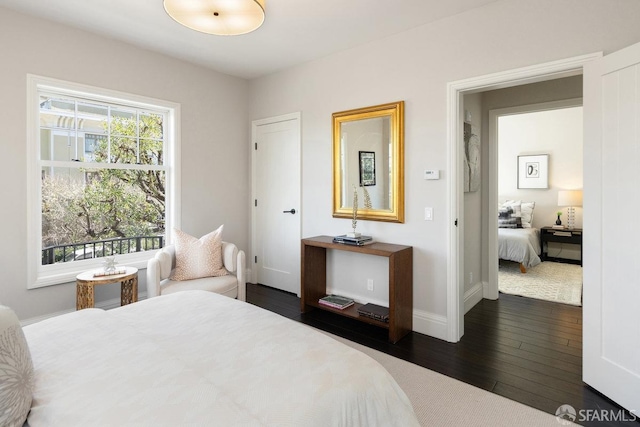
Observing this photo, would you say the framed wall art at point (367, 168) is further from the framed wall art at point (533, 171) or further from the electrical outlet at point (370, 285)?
the framed wall art at point (533, 171)

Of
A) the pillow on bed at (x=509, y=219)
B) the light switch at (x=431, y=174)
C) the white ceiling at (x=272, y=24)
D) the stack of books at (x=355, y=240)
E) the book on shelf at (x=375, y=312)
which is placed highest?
the white ceiling at (x=272, y=24)

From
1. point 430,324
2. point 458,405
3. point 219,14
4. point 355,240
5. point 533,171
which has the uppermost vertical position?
point 219,14

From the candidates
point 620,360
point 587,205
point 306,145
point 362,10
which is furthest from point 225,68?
point 620,360

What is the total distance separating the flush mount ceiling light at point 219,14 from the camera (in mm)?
1946

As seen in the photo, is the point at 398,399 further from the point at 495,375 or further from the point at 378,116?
the point at 378,116

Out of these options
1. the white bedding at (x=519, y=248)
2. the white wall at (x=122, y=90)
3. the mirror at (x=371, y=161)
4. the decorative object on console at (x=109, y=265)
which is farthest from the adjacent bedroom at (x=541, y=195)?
the decorative object on console at (x=109, y=265)

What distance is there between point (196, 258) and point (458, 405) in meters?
2.46

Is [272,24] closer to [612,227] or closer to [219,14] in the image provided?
[219,14]

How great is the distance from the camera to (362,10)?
9.08 feet

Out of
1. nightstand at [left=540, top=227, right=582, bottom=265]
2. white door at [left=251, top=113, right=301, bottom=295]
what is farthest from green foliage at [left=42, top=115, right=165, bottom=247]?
→ nightstand at [left=540, top=227, right=582, bottom=265]

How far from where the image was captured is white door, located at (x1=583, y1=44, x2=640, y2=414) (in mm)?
1936

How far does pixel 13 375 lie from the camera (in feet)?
3.25

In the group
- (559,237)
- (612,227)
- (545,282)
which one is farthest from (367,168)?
(559,237)

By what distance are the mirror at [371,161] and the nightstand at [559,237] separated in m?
4.16
